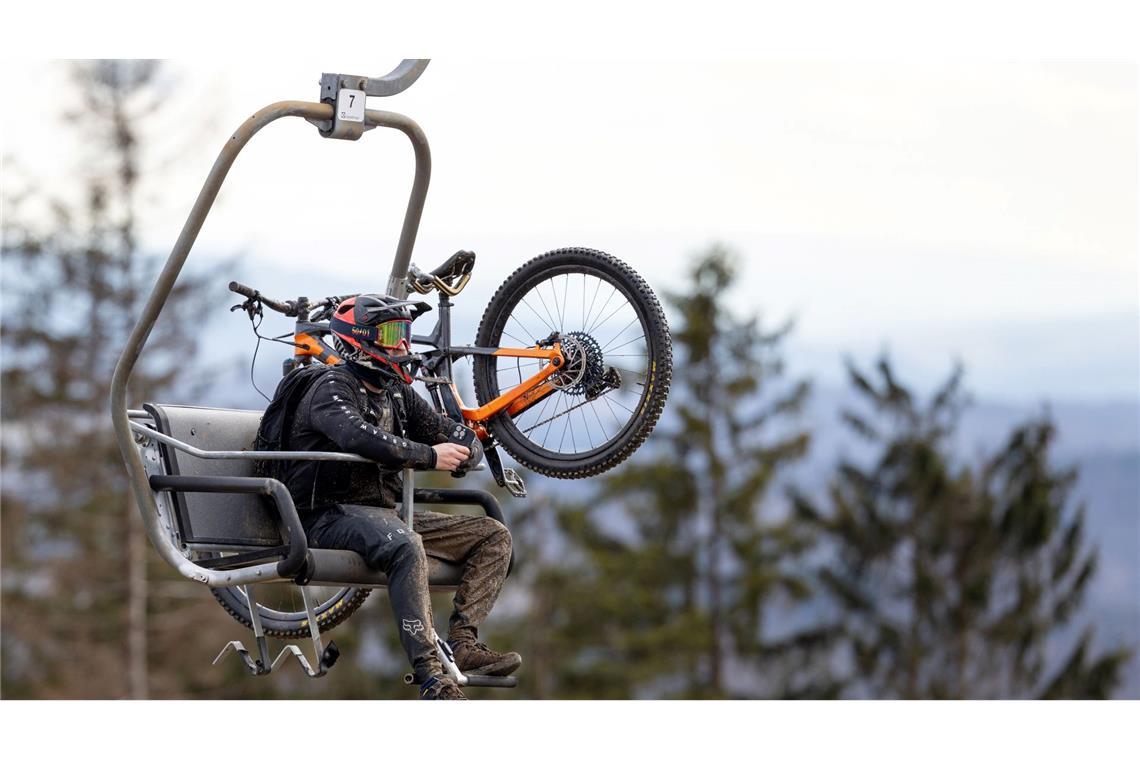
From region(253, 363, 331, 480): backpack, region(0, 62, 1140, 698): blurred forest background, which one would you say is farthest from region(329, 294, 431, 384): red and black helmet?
region(0, 62, 1140, 698): blurred forest background

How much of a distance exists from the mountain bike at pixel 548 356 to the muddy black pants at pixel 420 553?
358mm

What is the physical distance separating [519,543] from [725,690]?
506 centimetres

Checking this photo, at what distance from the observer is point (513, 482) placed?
698 centimetres

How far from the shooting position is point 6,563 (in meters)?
28.1

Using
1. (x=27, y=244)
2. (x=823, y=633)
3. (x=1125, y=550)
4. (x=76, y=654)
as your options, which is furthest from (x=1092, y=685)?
(x=1125, y=550)

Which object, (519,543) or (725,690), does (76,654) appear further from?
(725,690)

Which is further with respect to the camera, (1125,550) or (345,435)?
(1125,550)

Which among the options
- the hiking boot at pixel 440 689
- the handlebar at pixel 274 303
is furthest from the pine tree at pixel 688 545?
the hiking boot at pixel 440 689

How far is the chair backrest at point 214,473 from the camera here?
22.9ft

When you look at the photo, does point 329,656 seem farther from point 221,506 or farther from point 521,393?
point 521,393

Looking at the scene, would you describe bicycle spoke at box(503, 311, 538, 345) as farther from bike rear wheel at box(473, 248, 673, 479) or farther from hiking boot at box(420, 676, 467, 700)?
hiking boot at box(420, 676, 467, 700)

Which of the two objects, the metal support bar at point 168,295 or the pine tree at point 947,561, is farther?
the pine tree at point 947,561

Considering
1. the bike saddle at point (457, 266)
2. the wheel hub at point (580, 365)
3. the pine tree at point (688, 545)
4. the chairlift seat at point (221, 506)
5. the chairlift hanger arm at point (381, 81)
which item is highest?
the chairlift hanger arm at point (381, 81)

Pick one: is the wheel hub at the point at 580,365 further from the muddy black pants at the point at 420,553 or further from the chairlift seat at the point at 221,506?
the chairlift seat at the point at 221,506
